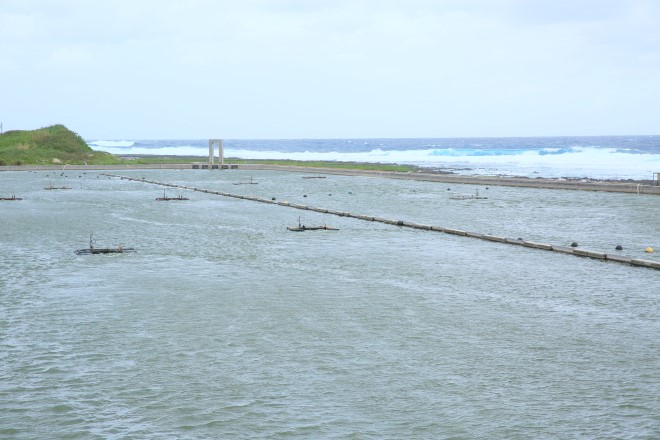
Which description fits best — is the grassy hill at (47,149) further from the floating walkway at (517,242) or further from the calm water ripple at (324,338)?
the calm water ripple at (324,338)

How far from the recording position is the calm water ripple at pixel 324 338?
12570 mm

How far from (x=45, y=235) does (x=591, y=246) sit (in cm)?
2259

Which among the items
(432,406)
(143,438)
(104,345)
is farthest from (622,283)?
(143,438)

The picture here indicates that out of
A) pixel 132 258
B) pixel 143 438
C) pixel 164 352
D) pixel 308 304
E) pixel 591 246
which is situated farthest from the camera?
pixel 591 246

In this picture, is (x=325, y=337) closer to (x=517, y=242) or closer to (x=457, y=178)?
(x=517, y=242)

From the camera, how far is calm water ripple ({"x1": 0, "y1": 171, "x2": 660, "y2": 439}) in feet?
41.2

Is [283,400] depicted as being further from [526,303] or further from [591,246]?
[591,246]

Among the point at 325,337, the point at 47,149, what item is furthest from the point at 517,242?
the point at 47,149

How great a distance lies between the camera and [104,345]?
16609mm

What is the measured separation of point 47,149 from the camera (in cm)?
11781

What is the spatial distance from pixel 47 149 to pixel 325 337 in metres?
109

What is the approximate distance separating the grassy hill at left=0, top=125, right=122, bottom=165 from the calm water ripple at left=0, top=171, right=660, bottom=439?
264ft

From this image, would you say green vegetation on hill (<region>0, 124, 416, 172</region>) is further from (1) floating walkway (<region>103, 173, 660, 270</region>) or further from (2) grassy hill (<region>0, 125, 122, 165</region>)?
(1) floating walkway (<region>103, 173, 660, 270</region>)

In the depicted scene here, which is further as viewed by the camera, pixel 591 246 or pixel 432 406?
pixel 591 246
